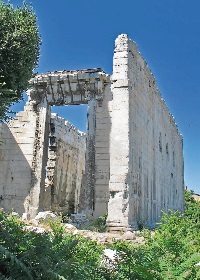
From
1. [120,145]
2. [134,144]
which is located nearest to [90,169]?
[134,144]

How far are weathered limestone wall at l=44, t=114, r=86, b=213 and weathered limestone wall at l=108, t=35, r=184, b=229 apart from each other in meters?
5.31

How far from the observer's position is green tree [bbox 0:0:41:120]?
30.3 ft

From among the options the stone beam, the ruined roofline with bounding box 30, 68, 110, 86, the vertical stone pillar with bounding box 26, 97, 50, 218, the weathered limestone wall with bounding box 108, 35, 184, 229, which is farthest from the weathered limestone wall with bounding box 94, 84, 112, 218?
the vertical stone pillar with bounding box 26, 97, 50, 218

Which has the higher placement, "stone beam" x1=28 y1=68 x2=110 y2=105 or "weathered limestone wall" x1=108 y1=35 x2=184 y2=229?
"stone beam" x1=28 y1=68 x2=110 y2=105

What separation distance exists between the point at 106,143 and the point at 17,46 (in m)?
4.38

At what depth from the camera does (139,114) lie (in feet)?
37.0

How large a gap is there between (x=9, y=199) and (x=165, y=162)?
308 inches

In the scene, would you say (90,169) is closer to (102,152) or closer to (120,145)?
(102,152)

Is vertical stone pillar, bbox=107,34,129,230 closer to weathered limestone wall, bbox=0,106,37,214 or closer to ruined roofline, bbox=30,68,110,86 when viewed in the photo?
ruined roofline, bbox=30,68,110,86

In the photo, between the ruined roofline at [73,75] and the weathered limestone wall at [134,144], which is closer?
the weathered limestone wall at [134,144]

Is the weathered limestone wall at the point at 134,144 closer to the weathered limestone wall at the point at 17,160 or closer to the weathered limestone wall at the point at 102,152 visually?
the weathered limestone wall at the point at 102,152

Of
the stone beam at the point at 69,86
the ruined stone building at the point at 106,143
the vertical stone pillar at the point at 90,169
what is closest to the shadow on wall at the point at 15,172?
the ruined stone building at the point at 106,143

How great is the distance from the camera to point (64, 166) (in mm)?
17750

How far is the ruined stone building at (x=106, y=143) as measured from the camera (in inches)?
378
